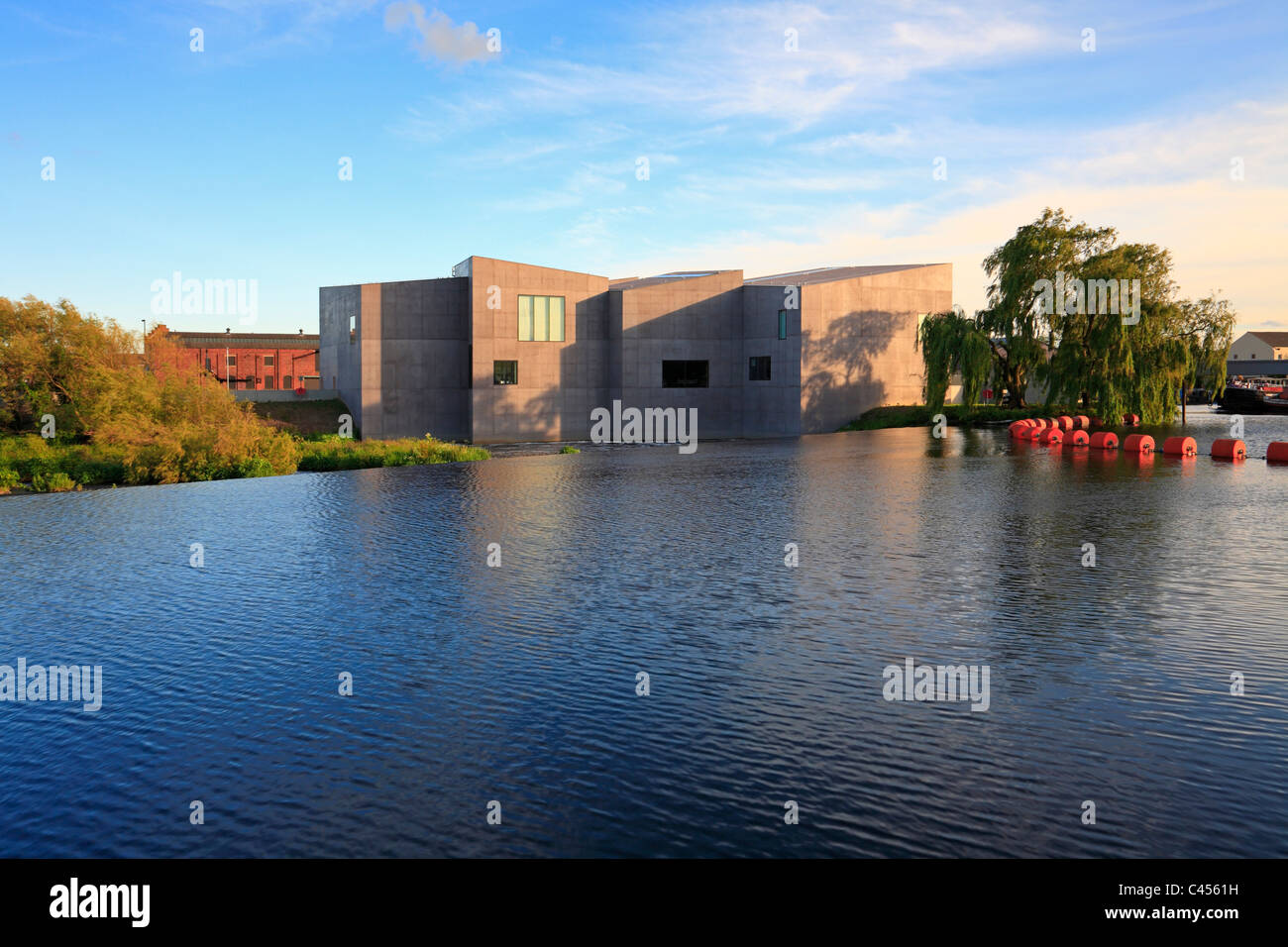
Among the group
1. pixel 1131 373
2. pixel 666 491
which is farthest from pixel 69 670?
pixel 1131 373

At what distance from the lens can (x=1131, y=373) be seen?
4300 cm

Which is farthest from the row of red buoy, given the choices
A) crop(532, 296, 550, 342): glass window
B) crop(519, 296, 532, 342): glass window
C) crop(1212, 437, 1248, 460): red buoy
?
crop(519, 296, 532, 342): glass window

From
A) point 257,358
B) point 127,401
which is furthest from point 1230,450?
point 257,358

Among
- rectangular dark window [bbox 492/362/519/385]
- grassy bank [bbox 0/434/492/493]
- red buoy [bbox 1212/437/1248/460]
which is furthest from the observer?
rectangular dark window [bbox 492/362/519/385]

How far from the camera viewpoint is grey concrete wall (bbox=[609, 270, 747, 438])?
175ft

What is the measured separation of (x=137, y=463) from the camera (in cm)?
3017

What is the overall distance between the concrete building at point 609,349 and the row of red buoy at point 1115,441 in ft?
42.8

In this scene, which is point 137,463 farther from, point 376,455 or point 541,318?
point 541,318

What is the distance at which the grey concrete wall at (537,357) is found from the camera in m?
50.9

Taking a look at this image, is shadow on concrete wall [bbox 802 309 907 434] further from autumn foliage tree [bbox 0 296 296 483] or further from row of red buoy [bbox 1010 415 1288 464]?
autumn foliage tree [bbox 0 296 296 483]

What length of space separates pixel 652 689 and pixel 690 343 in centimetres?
4724

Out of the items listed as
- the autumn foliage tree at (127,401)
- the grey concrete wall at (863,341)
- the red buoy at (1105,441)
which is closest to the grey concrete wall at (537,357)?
the grey concrete wall at (863,341)

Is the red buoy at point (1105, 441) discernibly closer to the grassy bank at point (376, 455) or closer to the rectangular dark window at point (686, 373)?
the rectangular dark window at point (686, 373)
